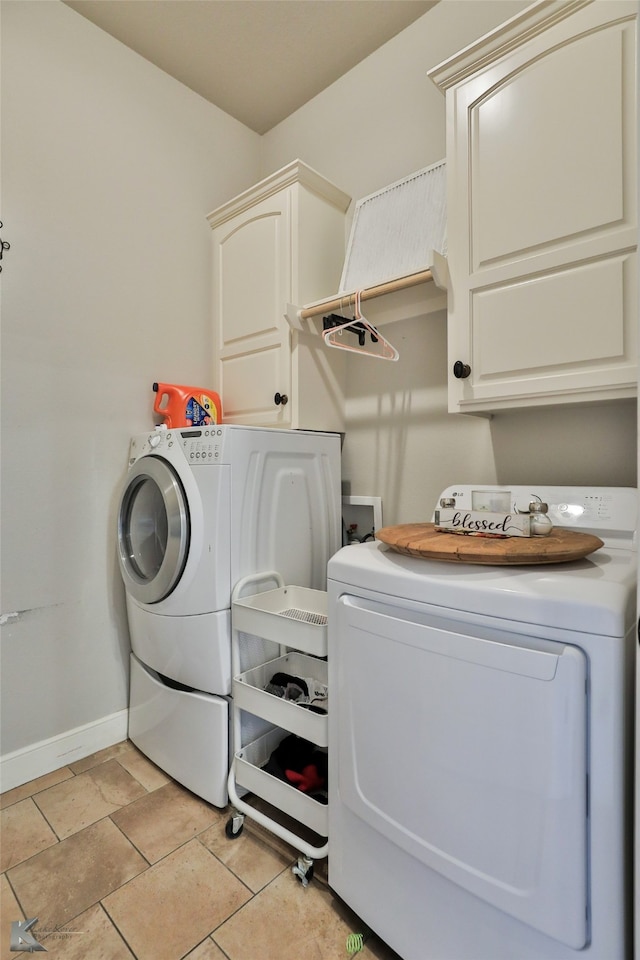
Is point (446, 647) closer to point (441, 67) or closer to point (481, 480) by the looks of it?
point (481, 480)

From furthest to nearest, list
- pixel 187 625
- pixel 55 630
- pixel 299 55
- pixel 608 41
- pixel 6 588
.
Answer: pixel 299 55, pixel 55 630, pixel 6 588, pixel 187 625, pixel 608 41

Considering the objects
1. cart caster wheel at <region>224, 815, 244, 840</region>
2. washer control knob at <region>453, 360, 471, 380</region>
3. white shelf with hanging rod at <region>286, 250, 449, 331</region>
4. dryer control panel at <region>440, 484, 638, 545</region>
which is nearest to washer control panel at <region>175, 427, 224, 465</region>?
white shelf with hanging rod at <region>286, 250, 449, 331</region>

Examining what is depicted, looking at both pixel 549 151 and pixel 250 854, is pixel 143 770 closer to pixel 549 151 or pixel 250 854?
pixel 250 854

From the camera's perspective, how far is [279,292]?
2.07m

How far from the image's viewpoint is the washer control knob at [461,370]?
1.45m

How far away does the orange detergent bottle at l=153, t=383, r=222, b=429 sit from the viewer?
2.09 meters

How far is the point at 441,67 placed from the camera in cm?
146

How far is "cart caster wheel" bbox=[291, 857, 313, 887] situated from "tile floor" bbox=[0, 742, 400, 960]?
0.06 feet

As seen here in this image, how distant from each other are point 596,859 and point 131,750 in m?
1.82

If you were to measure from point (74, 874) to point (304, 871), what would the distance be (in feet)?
2.18

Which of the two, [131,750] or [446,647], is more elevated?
[446,647]

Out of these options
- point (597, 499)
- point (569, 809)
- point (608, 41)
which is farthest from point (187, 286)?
point (569, 809)

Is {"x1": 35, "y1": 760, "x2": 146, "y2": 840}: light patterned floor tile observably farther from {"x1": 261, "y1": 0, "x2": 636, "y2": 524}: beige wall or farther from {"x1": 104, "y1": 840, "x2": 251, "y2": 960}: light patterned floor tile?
{"x1": 261, "y1": 0, "x2": 636, "y2": 524}: beige wall

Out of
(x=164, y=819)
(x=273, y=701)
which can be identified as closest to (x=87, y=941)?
(x=164, y=819)
